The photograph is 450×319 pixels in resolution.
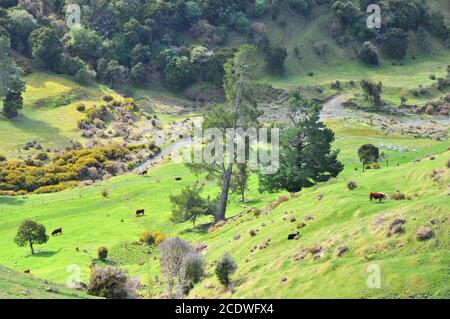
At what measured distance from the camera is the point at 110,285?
1564 inches

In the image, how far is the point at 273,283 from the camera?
37125mm

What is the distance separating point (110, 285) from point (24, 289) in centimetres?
877

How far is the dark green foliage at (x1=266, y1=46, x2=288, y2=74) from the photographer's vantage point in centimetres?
16125

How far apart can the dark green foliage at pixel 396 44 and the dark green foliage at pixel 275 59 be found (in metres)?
28.0

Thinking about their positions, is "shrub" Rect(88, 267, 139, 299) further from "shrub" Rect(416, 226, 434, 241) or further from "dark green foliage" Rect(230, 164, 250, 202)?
"dark green foliage" Rect(230, 164, 250, 202)

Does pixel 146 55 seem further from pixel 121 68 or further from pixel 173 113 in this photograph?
pixel 173 113

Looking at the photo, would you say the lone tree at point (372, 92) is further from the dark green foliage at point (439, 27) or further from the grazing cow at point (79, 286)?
the grazing cow at point (79, 286)

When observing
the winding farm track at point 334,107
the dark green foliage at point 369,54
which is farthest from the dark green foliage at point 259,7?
the winding farm track at point 334,107

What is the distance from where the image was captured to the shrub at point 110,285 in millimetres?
39469

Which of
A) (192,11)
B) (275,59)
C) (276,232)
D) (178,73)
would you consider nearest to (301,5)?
(275,59)

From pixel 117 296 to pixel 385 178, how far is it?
22.7 meters

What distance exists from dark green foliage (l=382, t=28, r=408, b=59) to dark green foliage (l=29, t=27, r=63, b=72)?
259 feet

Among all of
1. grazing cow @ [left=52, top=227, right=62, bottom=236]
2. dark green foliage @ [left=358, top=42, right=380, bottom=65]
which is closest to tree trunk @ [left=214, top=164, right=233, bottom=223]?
grazing cow @ [left=52, top=227, right=62, bottom=236]

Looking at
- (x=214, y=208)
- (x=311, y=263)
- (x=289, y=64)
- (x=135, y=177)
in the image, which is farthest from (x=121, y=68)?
(x=311, y=263)
